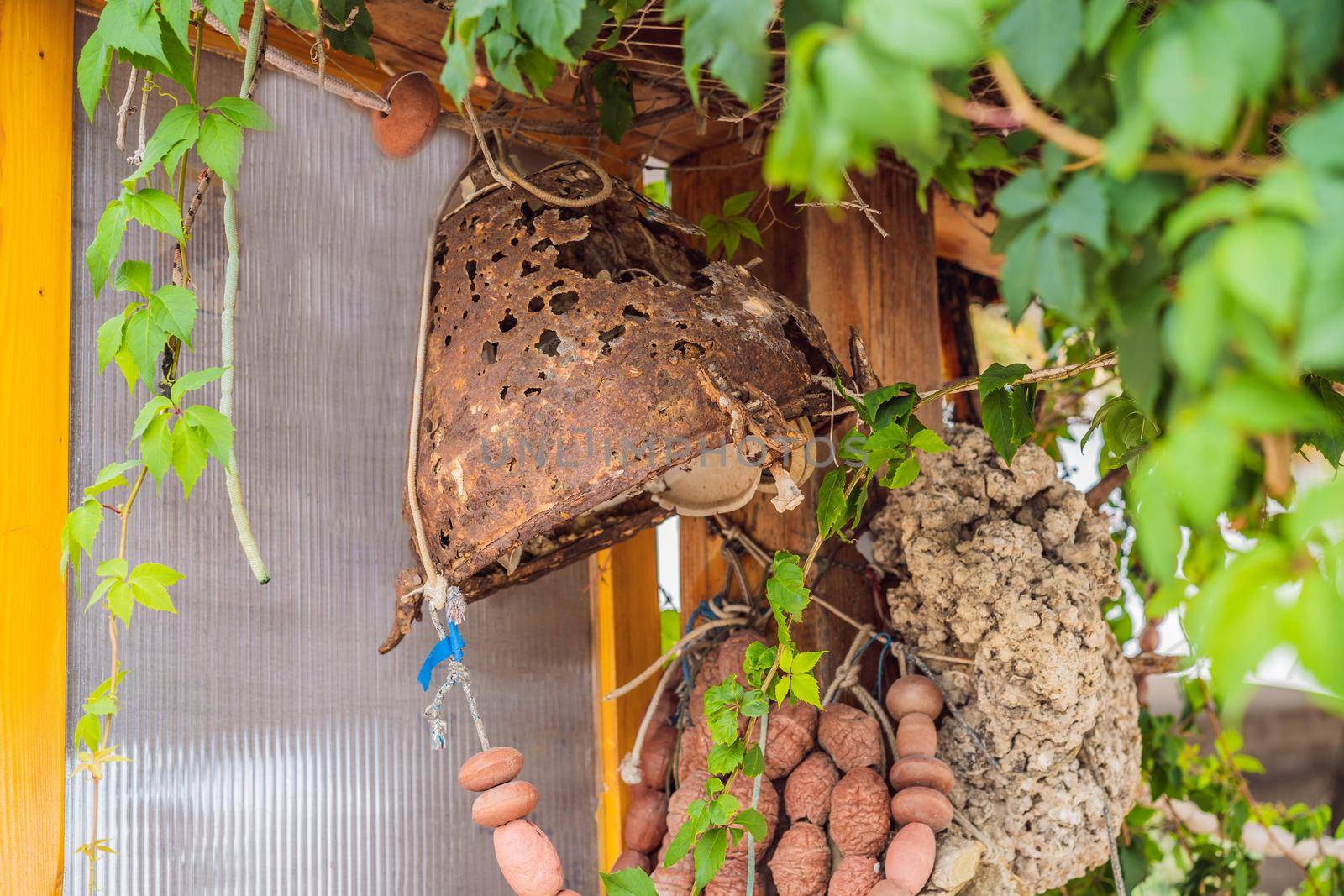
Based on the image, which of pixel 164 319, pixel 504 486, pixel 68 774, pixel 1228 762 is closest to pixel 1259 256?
pixel 504 486

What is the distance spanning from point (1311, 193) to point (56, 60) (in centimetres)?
119

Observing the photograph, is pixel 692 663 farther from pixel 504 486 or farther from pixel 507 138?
pixel 507 138

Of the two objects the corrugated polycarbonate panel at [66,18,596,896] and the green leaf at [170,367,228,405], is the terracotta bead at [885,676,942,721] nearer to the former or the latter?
the corrugated polycarbonate panel at [66,18,596,896]

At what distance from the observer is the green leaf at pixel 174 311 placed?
907 millimetres

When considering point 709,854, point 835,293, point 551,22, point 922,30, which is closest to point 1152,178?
point 922,30

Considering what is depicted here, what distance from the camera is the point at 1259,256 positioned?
0.42 metres

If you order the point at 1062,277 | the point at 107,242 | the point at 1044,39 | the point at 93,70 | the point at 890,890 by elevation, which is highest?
the point at 93,70

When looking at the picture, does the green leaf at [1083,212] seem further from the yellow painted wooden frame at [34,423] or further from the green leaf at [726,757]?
the yellow painted wooden frame at [34,423]

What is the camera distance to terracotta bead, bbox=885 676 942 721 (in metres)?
1.25

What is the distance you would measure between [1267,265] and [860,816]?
0.84m

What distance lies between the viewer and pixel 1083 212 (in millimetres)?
535

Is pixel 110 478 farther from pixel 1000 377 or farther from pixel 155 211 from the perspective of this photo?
pixel 1000 377

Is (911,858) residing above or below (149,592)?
below

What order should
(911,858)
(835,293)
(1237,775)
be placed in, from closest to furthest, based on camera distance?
(911,858)
(835,293)
(1237,775)
